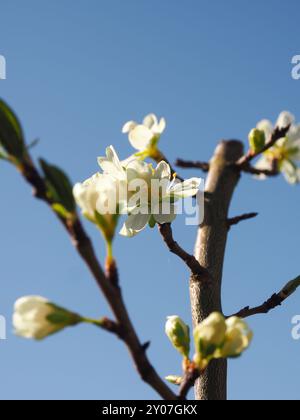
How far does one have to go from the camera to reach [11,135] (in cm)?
109

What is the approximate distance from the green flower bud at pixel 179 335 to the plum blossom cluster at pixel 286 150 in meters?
0.59

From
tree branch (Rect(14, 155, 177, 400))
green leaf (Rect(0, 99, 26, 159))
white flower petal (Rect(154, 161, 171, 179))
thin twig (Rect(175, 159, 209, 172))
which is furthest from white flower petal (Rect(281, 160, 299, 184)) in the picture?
green leaf (Rect(0, 99, 26, 159))

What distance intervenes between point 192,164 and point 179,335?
0.55 m

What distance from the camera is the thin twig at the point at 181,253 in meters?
1.72

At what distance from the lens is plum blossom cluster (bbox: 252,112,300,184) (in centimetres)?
176

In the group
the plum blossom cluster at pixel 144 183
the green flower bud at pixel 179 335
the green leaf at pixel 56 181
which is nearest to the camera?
the green leaf at pixel 56 181

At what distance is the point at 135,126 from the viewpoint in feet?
5.97

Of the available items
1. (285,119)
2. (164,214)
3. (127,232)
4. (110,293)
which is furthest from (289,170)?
(110,293)

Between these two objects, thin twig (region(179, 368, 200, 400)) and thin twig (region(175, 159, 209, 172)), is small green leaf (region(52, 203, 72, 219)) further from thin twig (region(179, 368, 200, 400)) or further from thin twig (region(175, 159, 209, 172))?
thin twig (region(175, 159, 209, 172))

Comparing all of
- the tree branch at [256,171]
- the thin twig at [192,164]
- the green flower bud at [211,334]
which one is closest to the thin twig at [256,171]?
the tree branch at [256,171]

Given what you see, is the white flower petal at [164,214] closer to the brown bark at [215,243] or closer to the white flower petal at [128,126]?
the brown bark at [215,243]
